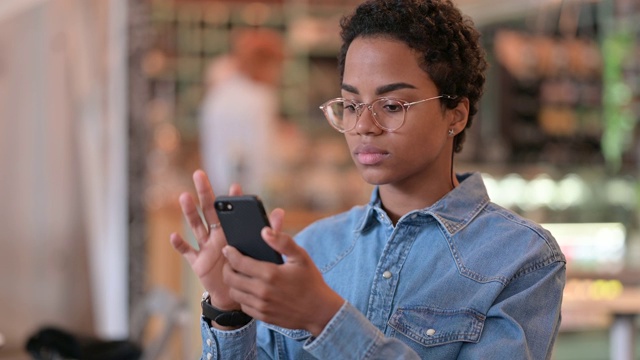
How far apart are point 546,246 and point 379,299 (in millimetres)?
270

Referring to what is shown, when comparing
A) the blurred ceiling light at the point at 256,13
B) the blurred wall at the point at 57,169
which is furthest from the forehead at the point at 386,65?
the blurred ceiling light at the point at 256,13

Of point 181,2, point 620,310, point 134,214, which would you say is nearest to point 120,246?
point 134,214

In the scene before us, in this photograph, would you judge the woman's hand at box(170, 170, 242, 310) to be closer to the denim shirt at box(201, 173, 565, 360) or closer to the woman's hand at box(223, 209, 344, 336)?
the denim shirt at box(201, 173, 565, 360)

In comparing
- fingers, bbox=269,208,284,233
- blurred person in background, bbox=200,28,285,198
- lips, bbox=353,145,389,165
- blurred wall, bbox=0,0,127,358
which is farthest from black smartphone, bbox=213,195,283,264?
blurred person in background, bbox=200,28,285,198

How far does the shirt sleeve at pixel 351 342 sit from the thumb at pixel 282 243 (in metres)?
0.11

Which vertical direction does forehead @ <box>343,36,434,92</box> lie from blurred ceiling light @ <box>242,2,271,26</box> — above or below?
below

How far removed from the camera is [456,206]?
5.03ft

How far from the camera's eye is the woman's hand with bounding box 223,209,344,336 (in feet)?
3.81

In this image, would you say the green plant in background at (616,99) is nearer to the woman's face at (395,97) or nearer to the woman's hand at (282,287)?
the woman's face at (395,97)

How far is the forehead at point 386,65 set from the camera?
1426 millimetres

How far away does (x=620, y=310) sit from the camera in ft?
9.91

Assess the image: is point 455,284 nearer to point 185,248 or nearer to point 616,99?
point 185,248

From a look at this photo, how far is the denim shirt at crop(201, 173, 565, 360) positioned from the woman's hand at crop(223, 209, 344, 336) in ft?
0.38

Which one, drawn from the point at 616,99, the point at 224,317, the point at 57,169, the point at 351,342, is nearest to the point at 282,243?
the point at 351,342
